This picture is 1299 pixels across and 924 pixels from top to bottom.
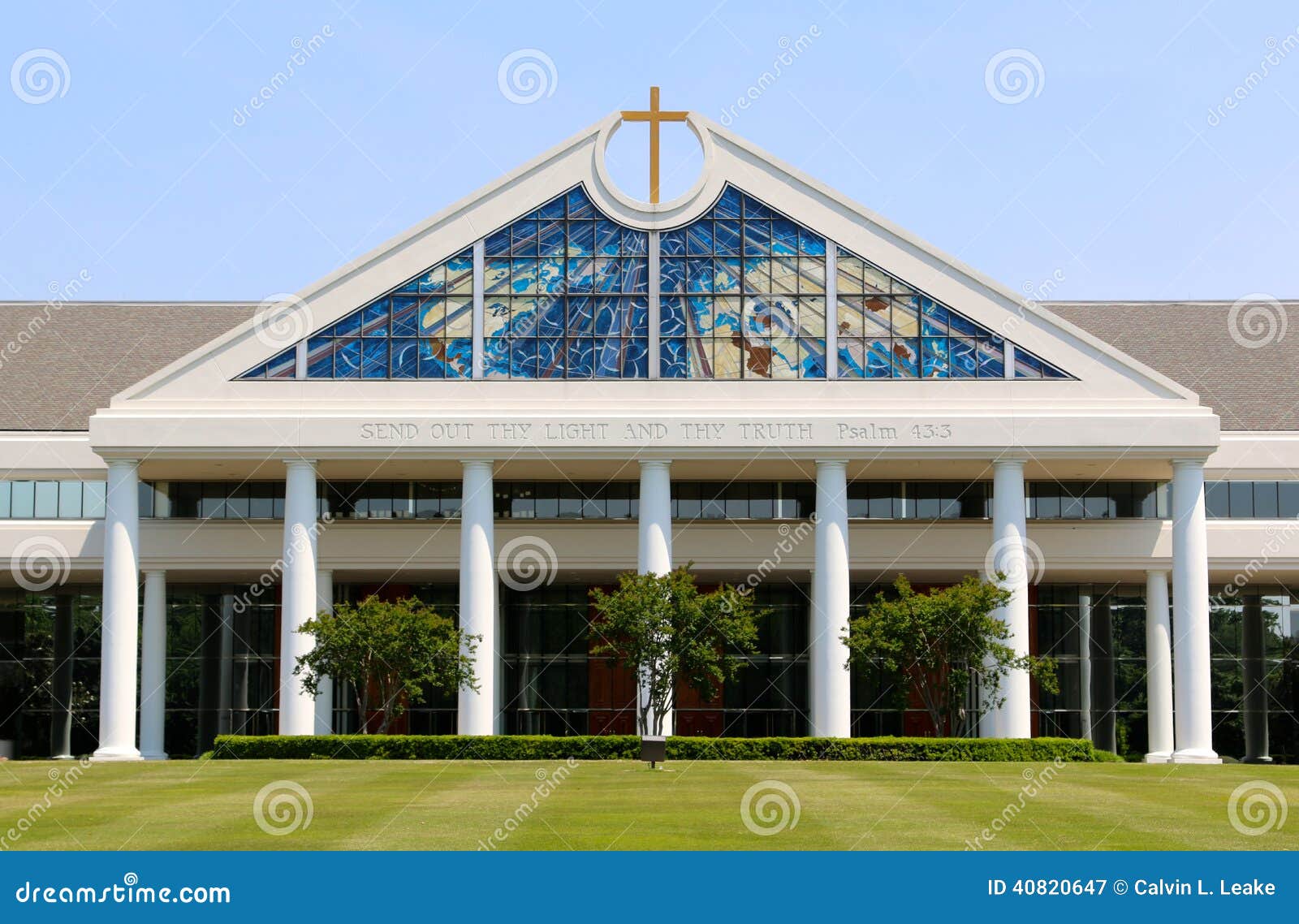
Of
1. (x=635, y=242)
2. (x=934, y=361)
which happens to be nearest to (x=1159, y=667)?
(x=934, y=361)

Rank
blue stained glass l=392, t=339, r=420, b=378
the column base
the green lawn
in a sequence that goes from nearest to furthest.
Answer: the green lawn < the column base < blue stained glass l=392, t=339, r=420, b=378

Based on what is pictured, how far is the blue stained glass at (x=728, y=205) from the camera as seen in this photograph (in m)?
53.8

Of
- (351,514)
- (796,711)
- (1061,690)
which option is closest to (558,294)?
(351,514)

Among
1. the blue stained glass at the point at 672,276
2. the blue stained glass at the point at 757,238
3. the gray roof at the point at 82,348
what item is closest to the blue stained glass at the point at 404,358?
the blue stained glass at the point at 672,276

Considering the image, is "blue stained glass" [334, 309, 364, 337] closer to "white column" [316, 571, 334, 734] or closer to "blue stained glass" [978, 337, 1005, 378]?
"white column" [316, 571, 334, 734]

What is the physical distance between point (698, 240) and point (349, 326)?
405 inches

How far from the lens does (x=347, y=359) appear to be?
53.3 m

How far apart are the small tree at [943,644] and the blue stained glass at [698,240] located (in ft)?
36.3

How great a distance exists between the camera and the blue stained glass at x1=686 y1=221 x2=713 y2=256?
5347cm

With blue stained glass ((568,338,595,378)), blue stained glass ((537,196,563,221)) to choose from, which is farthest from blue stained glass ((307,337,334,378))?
blue stained glass ((537,196,563,221))

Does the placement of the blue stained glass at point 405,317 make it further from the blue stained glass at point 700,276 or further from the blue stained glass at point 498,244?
the blue stained glass at point 700,276

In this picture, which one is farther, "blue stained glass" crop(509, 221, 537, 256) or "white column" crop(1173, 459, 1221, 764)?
"blue stained glass" crop(509, 221, 537, 256)

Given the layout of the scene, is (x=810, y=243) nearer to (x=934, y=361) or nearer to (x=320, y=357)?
(x=934, y=361)

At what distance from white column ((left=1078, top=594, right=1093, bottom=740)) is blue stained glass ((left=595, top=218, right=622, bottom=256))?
783 inches
